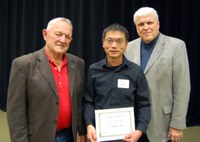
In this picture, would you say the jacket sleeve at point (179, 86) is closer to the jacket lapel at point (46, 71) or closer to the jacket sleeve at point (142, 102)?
the jacket sleeve at point (142, 102)

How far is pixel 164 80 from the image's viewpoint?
2.18 meters

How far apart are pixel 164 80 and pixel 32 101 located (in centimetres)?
105

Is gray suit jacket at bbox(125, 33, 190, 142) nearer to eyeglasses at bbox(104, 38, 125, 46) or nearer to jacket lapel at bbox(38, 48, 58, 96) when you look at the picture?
eyeglasses at bbox(104, 38, 125, 46)

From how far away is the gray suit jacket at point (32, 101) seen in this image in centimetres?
189

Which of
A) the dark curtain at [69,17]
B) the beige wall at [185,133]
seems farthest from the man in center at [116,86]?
the beige wall at [185,133]

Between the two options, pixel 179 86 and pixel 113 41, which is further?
pixel 179 86

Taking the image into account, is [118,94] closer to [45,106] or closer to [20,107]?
[45,106]

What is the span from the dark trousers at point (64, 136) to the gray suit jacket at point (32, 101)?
0.28 ft

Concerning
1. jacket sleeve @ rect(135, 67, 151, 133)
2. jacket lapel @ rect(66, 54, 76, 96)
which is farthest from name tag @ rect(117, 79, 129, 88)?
jacket lapel @ rect(66, 54, 76, 96)

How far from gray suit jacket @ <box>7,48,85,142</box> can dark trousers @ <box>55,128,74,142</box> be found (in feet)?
0.28

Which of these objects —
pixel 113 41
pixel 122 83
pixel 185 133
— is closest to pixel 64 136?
pixel 122 83

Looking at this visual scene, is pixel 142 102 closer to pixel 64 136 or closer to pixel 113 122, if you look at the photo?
pixel 113 122

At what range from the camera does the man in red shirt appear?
1897 mm

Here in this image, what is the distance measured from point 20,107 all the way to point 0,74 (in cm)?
226
